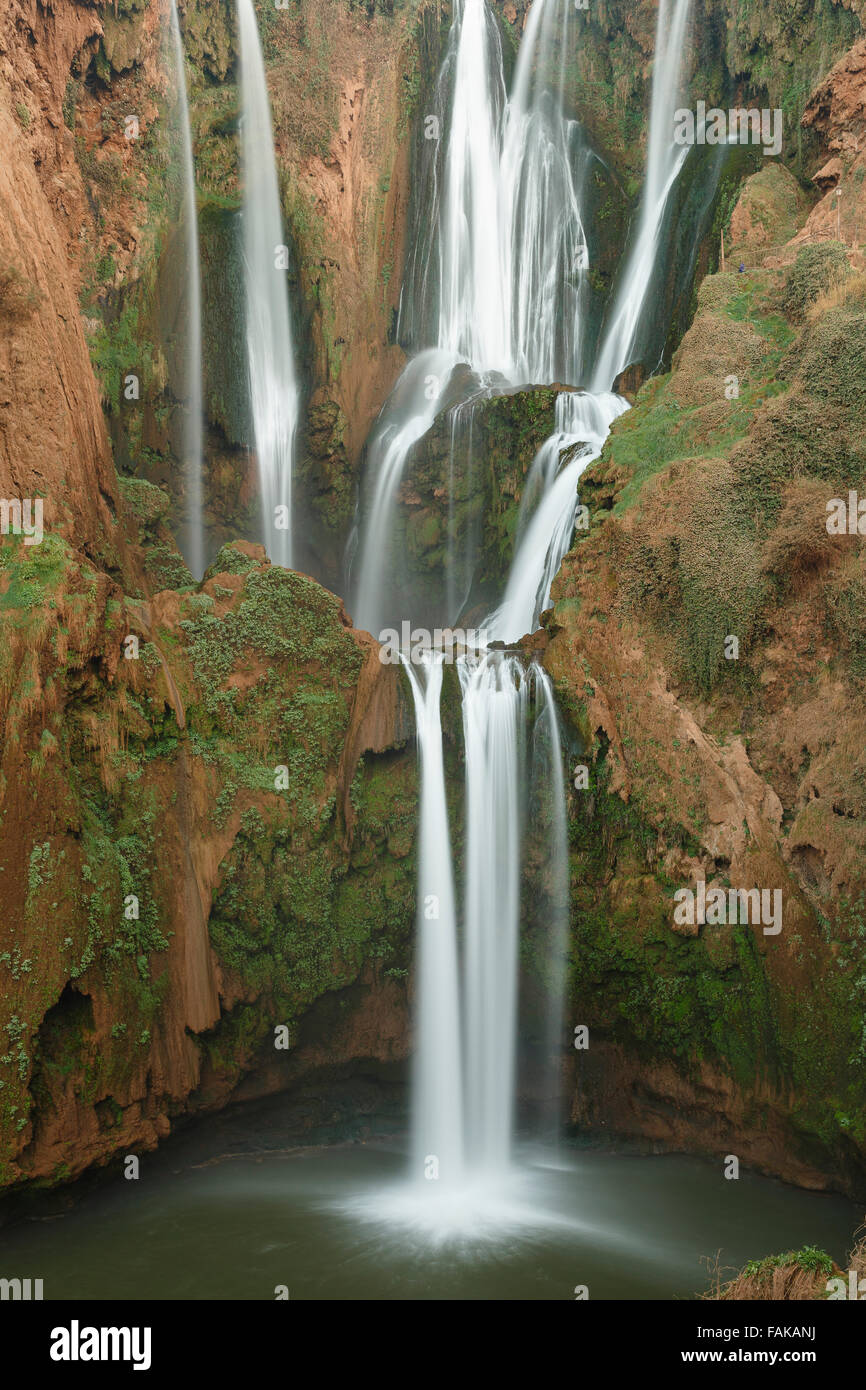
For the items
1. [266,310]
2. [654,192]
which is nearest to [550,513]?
[266,310]

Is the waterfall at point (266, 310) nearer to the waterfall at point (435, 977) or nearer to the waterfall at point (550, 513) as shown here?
the waterfall at point (550, 513)

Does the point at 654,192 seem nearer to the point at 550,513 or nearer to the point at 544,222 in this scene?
the point at 544,222

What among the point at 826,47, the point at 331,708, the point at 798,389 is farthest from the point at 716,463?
the point at 826,47

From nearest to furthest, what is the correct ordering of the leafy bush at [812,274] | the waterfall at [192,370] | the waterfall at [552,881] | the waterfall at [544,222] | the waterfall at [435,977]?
the waterfall at [435,977], the waterfall at [552,881], the leafy bush at [812,274], the waterfall at [192,370], the waterfall at [544,222]

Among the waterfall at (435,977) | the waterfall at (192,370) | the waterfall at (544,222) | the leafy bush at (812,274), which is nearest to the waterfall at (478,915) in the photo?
the waterfall at (435,977)

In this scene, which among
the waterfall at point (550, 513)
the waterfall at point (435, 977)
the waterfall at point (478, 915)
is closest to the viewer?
the waterfall at point (435, 977)

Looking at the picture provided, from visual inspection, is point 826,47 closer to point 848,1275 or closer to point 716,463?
point 716,463

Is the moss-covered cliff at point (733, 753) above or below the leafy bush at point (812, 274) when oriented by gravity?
below
